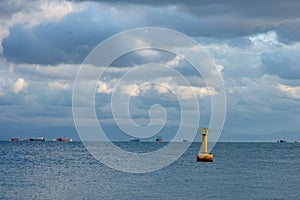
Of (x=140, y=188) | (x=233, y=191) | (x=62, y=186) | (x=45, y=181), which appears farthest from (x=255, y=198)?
(x=45, y=181)

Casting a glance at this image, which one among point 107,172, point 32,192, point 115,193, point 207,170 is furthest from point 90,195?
point 207,170

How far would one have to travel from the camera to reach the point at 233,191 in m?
87.2

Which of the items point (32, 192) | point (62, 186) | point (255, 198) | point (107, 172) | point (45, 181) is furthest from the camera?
point (107, 172)

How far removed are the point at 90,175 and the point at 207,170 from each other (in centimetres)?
2767

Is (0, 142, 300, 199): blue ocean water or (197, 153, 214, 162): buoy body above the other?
(197, 153, 214, 162): buoy body

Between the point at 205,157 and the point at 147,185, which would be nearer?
the point at 147,185

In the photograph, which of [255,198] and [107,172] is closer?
[255,198]

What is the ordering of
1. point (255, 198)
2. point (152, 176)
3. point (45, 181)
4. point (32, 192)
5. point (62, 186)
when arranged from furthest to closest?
1. point (152, 176)
2. point (45, 181)
3. point (62, 186)
4. point (32, 192)
5. point (255, 198)

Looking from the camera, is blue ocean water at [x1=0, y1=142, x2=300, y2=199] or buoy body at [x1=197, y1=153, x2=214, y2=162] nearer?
blue ocean water at [x1=0, y1=142, x2=300, y2=199]

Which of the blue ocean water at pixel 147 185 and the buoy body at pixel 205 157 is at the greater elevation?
the buoy body at pixel 205 157

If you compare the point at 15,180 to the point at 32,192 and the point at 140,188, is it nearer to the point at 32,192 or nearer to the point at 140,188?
the point at 32,192

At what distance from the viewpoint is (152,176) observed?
111875mm

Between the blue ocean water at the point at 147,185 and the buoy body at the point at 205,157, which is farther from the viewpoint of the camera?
the buoy body at the point at 205,157

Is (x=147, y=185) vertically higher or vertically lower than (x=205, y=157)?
lower
